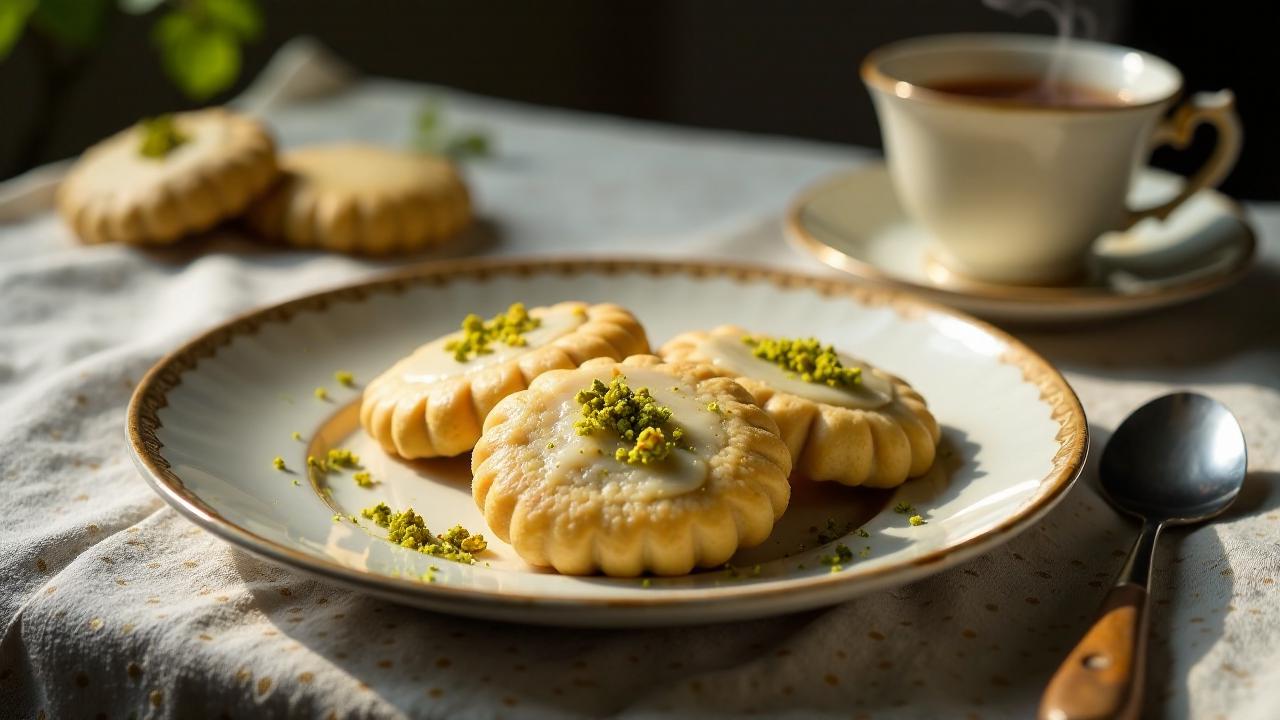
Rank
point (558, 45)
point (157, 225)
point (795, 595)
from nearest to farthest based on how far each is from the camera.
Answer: point (795, 595), point (157, 225), point (558, 45)

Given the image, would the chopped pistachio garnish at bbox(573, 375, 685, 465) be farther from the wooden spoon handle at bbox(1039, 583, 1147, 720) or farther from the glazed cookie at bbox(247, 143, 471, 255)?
the glazed cookie at bbox(247, 143, 471, 255)

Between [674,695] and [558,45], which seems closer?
[674,695]

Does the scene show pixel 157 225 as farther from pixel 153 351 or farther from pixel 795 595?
pixel 795 595

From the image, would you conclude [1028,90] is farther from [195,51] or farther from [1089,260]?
[195,51]

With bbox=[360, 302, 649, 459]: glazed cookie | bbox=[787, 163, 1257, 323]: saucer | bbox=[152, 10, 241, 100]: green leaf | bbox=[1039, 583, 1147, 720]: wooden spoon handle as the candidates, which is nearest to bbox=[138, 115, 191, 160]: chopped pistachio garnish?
bbox=[152, 10, 241, 100]: green leaf

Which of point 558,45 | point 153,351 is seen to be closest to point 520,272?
point 153,351

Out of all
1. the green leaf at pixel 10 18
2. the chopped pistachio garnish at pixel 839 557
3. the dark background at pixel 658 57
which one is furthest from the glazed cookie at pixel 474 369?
the dark background at pixel 658 57

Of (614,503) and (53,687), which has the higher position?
(614,503)

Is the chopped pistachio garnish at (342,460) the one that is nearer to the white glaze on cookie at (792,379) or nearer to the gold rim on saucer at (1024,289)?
the white glaze on cookie at (792,379)
